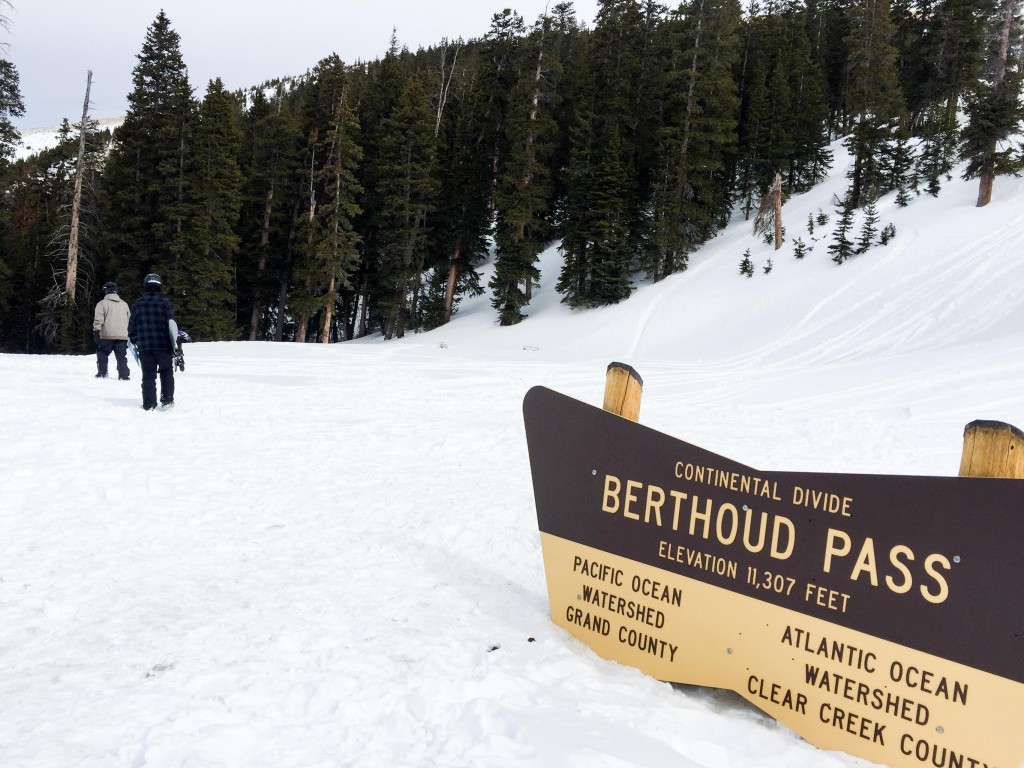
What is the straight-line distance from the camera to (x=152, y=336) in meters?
9.16

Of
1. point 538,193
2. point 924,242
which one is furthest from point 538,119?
point 924,242

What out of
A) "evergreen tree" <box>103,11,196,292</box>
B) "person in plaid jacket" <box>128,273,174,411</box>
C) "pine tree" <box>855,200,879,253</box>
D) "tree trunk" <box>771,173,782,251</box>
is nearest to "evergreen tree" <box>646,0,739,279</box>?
"tree trunk" <box>771,173,782,251</box>

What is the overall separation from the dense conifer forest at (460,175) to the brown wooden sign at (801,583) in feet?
82.3

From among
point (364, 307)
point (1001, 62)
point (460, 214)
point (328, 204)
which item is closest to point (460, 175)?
point (460, 214)

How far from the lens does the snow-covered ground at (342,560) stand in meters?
2.87

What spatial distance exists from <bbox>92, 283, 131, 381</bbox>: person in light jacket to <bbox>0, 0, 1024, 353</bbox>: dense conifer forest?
16.5m

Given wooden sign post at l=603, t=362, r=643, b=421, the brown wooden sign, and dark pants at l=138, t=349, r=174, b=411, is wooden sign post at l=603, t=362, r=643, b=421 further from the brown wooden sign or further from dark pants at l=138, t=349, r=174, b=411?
dark pants at l=138, t=349, r=174, b=411

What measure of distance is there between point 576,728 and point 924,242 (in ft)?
85.7

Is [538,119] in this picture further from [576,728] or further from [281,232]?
[576,728]

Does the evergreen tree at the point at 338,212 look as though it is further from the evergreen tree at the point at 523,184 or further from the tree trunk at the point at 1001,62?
the tree trunk at the point at 1001,62

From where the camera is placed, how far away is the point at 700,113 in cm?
3142

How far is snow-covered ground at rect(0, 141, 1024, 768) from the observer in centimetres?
287

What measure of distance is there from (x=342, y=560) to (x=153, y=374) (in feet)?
19.5

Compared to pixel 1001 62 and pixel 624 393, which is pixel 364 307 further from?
pixel 624 393
